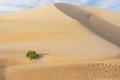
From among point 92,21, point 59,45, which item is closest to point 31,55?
point 59,45

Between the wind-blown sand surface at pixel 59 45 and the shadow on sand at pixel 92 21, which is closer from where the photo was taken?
the wind-blown sand surface at pixel 59 45

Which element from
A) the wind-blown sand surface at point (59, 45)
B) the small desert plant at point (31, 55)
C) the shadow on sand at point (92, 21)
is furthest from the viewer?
the shadow on sand at point (92, 21)

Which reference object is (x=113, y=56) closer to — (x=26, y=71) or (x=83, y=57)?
(x=83, y=57)

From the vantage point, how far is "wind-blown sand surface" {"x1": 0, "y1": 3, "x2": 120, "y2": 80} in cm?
1605

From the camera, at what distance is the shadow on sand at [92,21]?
122ft

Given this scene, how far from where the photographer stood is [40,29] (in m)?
32.6

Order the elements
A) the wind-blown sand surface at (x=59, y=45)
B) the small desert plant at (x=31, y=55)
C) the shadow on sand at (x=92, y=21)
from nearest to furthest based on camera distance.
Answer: the wind-blown sand surface at (x=59, y=45), the small desert plant at (x=31, y=55), the shadow on sand at (x=92, y=21)

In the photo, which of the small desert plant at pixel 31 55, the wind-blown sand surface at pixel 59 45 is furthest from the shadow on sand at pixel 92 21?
the small desert plant at pixel 31 55

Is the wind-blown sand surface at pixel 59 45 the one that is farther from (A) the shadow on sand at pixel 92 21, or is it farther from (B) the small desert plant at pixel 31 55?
(B) the small desert plant at pixel 31 55

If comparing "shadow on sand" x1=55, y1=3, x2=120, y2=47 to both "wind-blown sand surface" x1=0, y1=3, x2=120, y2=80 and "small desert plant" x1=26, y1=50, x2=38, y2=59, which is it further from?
"small desert plant" x1=26, y1=50, x2=38, y2=59

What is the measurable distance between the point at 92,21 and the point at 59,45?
16.0 m

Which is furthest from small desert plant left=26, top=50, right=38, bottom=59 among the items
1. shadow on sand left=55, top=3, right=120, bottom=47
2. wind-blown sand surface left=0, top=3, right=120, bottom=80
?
shadow on sand left=55, top=3, right=120, bottom=47

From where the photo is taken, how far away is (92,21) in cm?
4228

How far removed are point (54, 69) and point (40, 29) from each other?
53.8 ft
